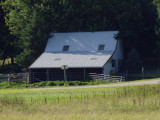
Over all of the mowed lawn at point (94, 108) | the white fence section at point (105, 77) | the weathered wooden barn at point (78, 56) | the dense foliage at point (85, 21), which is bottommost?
the mowed lawn at point (94, 108)

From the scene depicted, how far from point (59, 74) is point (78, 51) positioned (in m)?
5.12

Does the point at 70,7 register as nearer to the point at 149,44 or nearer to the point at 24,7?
the point at 24,7

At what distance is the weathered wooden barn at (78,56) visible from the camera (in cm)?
5341

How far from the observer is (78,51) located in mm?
57812

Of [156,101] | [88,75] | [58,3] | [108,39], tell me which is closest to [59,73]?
[88,75]

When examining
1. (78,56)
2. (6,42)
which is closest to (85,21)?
(78,56)

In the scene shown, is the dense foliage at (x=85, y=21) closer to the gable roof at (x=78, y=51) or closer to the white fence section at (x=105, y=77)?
the gable roof at (x=78, y=51)

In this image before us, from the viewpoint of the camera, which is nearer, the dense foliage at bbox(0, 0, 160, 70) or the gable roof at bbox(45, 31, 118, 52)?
the gable roof at bbox(45, 31, 118, 52)

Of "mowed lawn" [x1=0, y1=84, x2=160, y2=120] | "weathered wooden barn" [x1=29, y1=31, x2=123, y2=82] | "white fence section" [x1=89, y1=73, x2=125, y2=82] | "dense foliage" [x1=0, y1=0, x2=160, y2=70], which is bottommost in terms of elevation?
"mowed lawn" [x1=0, y1=84, x2=160, y2=120]

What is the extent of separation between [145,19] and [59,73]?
16546mm

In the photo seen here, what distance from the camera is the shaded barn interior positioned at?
53.0m

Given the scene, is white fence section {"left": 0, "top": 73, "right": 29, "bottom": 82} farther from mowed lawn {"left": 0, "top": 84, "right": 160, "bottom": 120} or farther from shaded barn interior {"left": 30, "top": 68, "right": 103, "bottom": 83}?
mowed lawn {"left": 0, "top": 84, "right": 160, "bottom": 120}

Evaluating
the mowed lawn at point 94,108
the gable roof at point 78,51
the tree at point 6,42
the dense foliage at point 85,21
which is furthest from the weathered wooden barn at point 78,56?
the mowed lawn at point 94,108

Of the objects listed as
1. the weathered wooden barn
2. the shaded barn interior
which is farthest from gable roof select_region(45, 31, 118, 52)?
the shaded barn interior
